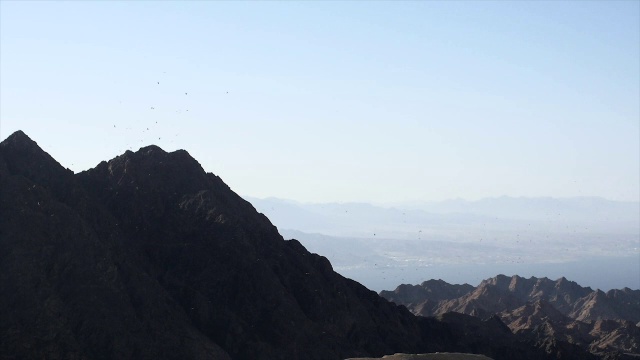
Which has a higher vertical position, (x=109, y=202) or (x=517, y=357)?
(x=109, y=202)

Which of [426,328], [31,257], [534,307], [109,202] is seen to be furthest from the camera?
[534,307]

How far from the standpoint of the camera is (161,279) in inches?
3310

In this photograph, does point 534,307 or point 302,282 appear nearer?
point 302,282

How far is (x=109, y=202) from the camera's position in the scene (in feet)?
295

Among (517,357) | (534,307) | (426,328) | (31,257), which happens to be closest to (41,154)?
(31,257)

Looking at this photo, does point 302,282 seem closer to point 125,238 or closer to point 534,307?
point 125,238

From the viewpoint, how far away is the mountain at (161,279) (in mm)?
69688

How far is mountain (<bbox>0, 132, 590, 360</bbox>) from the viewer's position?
69688mm

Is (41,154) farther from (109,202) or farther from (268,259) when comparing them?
(268,259)

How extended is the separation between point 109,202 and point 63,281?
1899cm

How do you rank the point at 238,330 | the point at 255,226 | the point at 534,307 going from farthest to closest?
1. the point at 534,307
2. the point at 255,226
3. the point at 238,330

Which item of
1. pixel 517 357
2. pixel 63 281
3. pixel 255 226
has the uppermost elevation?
pixel 255 226

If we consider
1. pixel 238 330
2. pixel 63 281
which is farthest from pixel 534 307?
pixel 63 281

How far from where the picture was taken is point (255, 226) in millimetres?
96875
